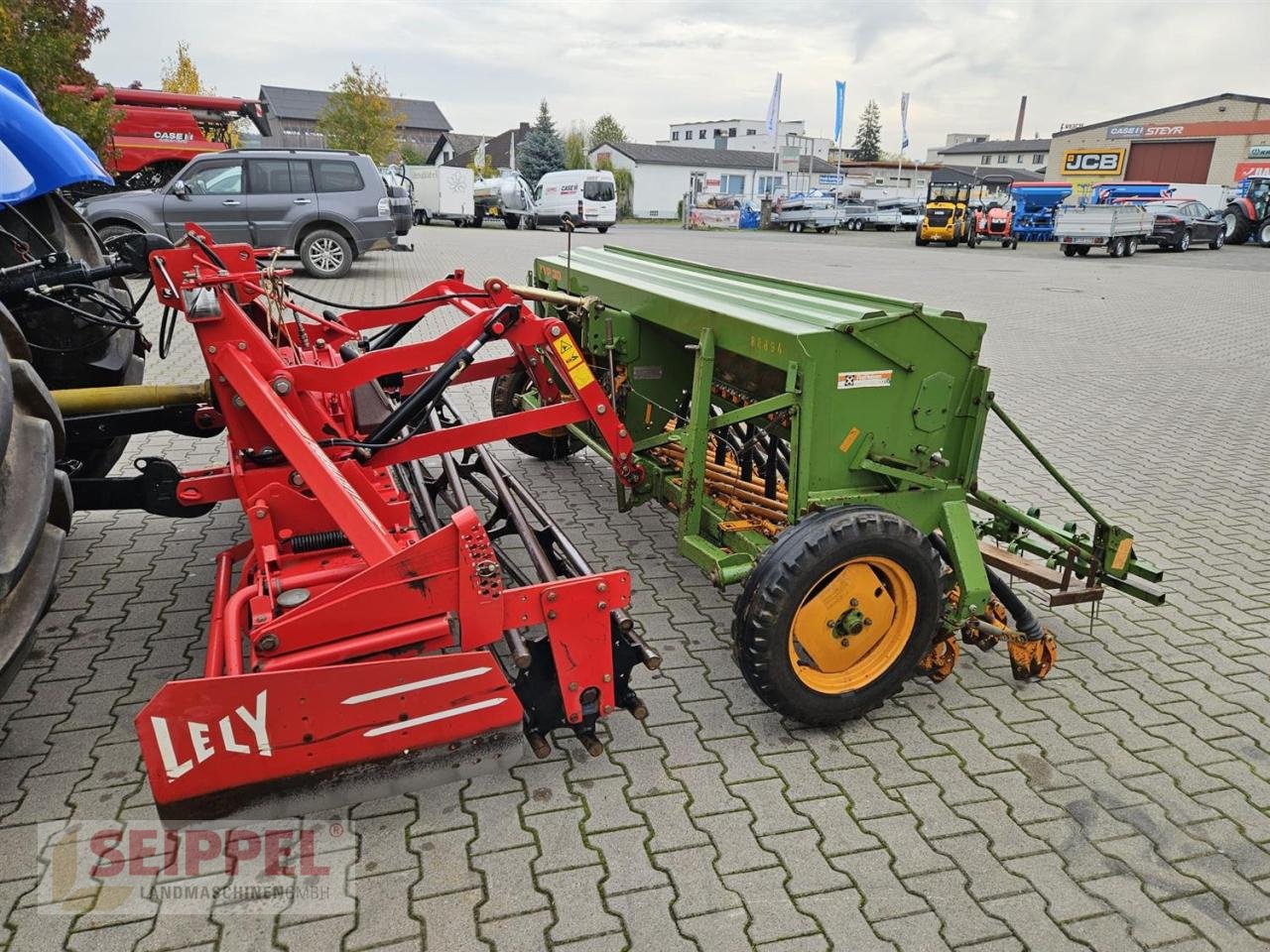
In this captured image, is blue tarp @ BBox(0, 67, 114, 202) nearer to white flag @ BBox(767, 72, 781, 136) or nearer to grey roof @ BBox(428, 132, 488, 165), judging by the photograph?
white flag @ BBox(767, 72, 781, 136)

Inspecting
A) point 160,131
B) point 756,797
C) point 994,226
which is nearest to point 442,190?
point 160,131

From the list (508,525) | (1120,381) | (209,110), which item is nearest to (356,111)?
(209,110)

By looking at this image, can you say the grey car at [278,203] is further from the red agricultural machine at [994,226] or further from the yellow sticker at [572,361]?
the red agricultural machine at [994,226]

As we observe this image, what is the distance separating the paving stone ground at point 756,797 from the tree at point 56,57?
29.1ft

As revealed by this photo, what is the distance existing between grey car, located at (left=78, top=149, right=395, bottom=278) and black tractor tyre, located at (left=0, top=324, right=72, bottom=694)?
1117 centimetres

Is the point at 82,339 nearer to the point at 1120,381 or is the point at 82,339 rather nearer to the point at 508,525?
the point at 508,525

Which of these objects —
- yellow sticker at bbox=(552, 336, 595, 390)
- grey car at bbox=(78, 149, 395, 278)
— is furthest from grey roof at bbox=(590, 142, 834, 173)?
yellow sticker at bbox=(552, 336, 595, 390)

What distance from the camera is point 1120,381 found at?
9219 mm

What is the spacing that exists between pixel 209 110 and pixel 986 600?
20051 mm

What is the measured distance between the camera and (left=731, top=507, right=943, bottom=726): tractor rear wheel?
2.91m

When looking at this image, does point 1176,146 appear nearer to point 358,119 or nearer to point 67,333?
point 358,119

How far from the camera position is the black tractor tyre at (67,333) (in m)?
3.79

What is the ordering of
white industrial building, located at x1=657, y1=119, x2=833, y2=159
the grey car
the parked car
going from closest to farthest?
1. the grey car
2. the parked car
3. white industrial building, located at x1=657, y1=119, x2=833, y2=159

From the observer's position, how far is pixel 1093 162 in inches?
1913
